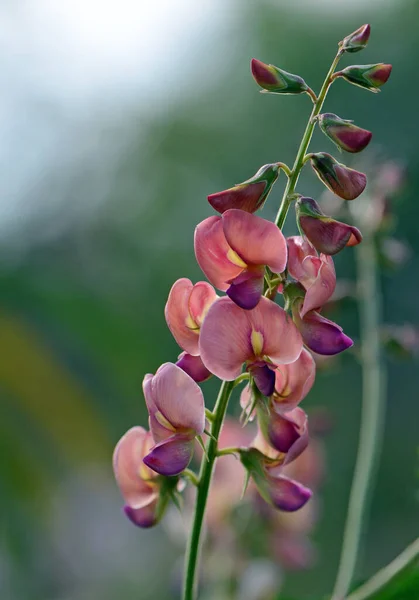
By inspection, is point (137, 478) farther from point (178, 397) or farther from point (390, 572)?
point (390, 572)

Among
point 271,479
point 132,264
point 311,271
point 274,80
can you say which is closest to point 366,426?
point 271,479

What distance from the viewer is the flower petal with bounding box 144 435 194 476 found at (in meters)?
0.70

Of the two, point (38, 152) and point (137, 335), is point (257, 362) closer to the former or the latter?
point (137, 335)

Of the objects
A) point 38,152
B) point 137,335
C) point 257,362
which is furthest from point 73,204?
point 257,362

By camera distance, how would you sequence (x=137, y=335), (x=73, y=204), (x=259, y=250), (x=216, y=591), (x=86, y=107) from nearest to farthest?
1. (x=259, y=250)
2. (x=216, y=591)
3. (x=137, y=335)
4. (x=73, y=204)
5. (x=86, y=107)

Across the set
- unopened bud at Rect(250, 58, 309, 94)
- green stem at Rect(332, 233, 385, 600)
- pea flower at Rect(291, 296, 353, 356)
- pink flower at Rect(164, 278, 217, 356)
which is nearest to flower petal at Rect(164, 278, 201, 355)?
pink flower at Rect(164, 278, 217, 356)

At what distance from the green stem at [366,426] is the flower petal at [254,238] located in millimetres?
383

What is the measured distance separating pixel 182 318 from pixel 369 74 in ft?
0.95

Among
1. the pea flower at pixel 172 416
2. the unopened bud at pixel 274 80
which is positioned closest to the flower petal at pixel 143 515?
the pea flower at pixel 172 416

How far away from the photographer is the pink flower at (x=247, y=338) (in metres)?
0.68

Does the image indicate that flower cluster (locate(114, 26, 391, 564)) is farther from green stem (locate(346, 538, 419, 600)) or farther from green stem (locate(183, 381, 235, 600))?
green stem (locate(346, 538, 419, 600))

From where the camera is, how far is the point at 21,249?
571 cm

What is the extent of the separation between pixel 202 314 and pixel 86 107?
8233mm

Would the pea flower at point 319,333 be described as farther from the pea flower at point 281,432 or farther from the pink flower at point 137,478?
the pink flower at point 137,478
